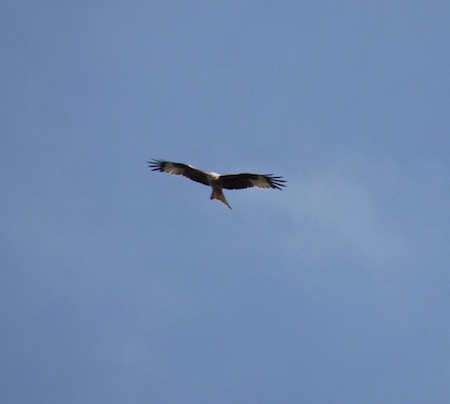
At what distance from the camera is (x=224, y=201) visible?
93.0 ft

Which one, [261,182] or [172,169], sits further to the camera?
[172,169]

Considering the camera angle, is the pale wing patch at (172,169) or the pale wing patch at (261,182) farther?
the pale wing patch at (172,169)

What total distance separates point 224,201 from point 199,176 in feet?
3.83

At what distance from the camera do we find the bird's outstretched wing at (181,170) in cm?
2891

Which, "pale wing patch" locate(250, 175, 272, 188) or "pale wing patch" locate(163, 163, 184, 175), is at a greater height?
"pale wing patch" locate(250, 175, 272, 188)

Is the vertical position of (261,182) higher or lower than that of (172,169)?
higher

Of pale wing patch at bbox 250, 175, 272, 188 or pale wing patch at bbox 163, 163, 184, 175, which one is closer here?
pale wing patch at bbox 250, 175, 272, 188

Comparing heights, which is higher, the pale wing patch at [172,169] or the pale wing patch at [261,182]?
the pale wing patch at [261,182]

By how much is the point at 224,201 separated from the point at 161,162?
2397mm

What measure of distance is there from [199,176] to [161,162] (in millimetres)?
1277

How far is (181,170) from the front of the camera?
29.4 metres

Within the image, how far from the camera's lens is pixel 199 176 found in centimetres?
2898

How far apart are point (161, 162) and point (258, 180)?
2.86 meters

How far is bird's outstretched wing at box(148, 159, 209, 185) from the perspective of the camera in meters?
28.9
